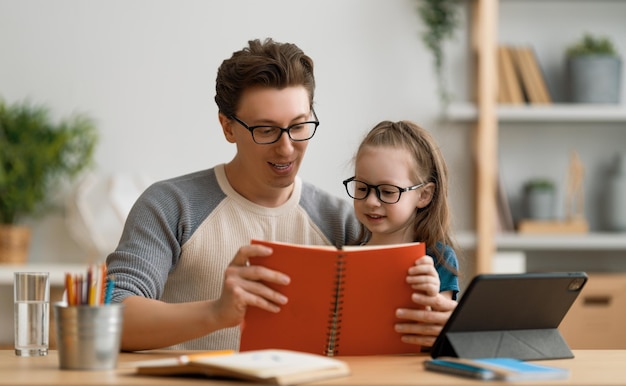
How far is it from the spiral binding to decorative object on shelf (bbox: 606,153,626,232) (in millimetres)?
2556

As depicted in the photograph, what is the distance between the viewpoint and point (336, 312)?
163 cm

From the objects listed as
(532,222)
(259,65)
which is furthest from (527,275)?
(532,222)

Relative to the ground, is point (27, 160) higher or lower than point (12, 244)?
higher

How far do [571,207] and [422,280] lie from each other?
2.54 metres

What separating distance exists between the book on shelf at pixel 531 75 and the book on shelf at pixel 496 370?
255 centimetres

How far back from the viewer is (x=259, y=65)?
6.63ft

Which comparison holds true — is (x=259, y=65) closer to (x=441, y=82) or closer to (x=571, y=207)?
(x=441, y=82)

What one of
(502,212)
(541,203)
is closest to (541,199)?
(541,203)

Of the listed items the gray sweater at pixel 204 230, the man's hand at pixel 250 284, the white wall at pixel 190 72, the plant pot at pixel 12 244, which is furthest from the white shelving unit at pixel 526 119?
the man's hand at pixel 250 284

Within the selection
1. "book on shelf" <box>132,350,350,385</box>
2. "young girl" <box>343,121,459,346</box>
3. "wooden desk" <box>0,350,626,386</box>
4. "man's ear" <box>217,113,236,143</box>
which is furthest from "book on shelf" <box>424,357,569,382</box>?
"man's ear" <box>217,113,236,143</box>

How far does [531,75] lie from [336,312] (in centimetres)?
252

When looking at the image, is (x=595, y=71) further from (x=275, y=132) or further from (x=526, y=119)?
(x=275, y=132)

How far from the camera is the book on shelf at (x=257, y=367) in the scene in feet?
4.25

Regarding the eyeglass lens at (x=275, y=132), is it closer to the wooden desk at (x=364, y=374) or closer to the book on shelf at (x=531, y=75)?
the wooden desk at (x=364, y=374)
